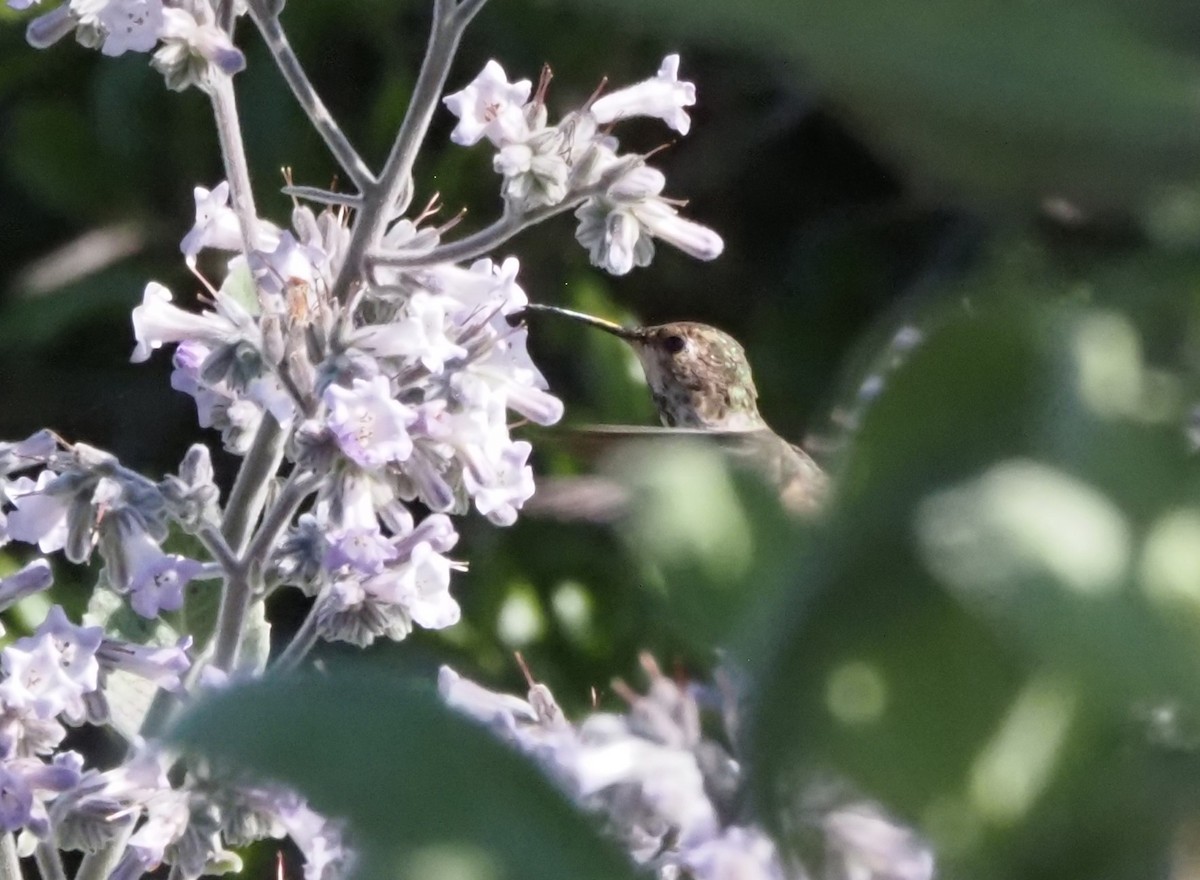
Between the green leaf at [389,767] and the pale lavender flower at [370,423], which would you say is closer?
the green leaf at [389,767]

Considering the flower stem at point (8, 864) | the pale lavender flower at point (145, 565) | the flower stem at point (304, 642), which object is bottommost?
the flower stem at point (8, 864)

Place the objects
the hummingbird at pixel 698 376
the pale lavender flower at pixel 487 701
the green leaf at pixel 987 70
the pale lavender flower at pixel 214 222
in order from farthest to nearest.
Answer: the hummingbird at pixel 698 376 → the pale lavender flower at pixel 214 222 → the pale lavender flower at pixel 487 701 → the green leaf at pixel 987 70

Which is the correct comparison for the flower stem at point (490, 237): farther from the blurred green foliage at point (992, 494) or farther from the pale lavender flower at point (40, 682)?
the blurred green foliage at point (992, 494)

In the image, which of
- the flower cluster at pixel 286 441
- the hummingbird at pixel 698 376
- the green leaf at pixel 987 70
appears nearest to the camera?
the green leaf at pixel 987 70

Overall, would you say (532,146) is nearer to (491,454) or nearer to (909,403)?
(491,454)

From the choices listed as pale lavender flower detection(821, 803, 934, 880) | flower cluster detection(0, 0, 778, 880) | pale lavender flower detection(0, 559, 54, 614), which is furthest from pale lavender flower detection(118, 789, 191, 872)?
pale lavender flower detection(821, 803, 934, 880)

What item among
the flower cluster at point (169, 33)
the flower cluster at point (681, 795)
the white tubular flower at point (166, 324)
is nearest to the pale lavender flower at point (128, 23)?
the flower cluster at point (169, 33)

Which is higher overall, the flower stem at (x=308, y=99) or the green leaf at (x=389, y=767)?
the green leaf at (x=389, y=767)
